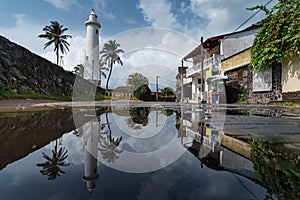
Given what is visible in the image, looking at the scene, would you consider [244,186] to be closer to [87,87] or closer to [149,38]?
[149,38]

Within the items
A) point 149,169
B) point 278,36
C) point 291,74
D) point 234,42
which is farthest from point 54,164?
point 234,42

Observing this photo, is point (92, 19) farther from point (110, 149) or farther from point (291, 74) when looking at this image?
point (110, 149)

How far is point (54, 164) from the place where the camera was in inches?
59.0

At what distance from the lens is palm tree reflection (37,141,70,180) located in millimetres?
1330

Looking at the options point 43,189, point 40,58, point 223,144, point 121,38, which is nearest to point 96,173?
point 43,189

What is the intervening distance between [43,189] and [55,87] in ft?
58.5

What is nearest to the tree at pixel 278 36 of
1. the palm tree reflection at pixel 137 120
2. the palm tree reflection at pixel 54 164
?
the palm tree reflection at pixel 137 120

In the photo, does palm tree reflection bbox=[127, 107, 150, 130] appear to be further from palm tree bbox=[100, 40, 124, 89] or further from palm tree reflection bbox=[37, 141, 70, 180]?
palm tree bbox=[100, 40, 124, 89]

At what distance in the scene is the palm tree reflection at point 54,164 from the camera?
1330 mm

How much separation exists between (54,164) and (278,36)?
12.2 metres

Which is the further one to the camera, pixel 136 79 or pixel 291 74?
Answer: pixel 136 79

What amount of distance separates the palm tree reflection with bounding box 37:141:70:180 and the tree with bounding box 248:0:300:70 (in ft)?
36.2

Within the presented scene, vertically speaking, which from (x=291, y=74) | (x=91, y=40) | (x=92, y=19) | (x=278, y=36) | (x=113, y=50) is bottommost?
(x=291, y=74)

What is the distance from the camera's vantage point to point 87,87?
74.2 feet
